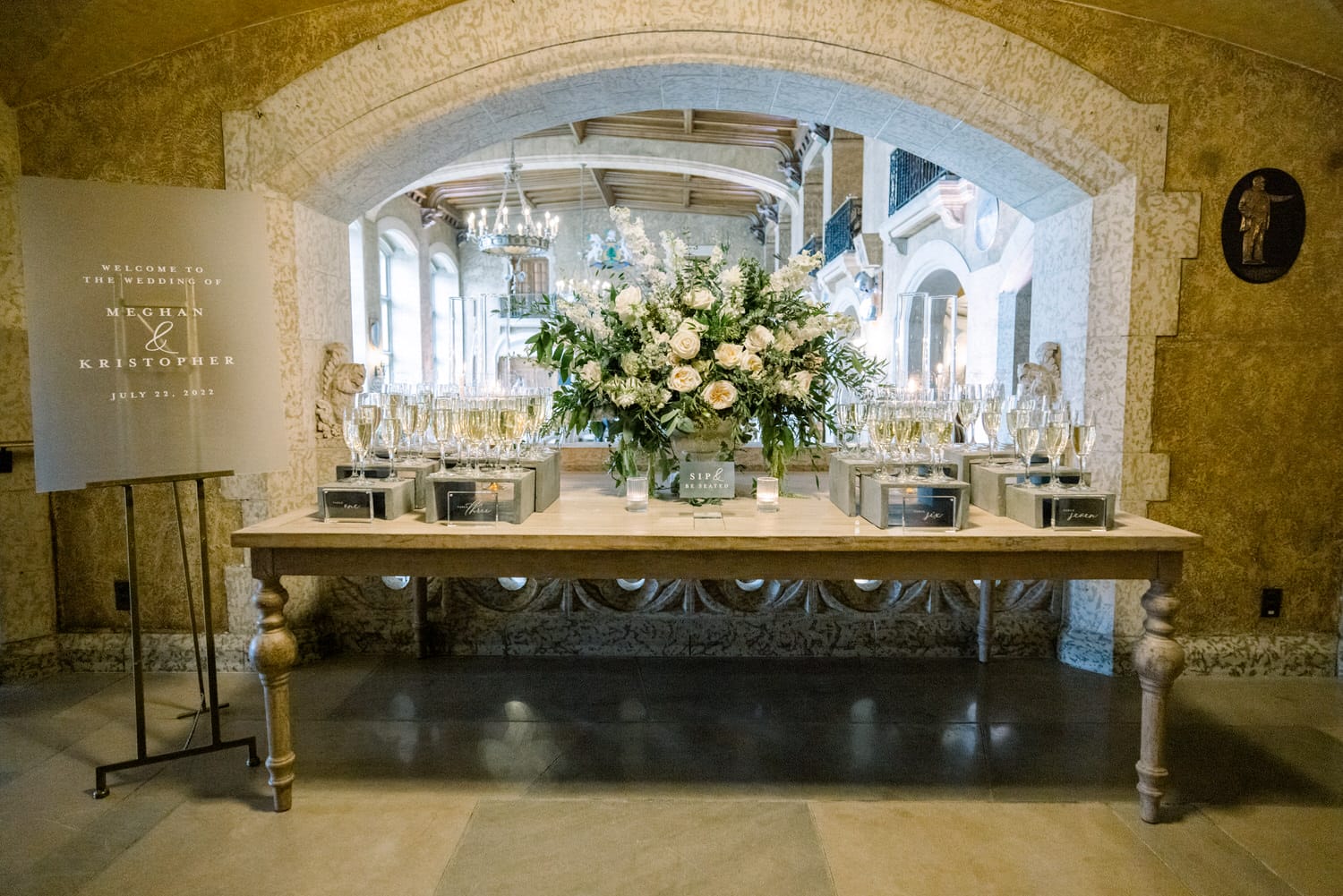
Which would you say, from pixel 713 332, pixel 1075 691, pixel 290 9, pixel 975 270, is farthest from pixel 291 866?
pixel 975 270

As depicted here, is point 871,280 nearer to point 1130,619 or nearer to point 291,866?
point 1130,619

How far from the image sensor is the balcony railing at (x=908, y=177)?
751 cm

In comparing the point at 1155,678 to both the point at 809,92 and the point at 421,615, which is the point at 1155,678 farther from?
the point at 421,615

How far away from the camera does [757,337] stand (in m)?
2.44

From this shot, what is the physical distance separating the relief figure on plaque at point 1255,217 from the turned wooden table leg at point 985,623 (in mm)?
1654

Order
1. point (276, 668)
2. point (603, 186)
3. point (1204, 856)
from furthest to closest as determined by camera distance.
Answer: point (603, 186) < point (276, 668) < point (1204, 856)

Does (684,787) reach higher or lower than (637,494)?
lower

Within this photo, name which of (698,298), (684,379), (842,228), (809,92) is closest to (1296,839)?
(684,379)

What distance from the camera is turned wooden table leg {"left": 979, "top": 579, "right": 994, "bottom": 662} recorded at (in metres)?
3.38

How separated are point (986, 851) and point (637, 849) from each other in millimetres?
903

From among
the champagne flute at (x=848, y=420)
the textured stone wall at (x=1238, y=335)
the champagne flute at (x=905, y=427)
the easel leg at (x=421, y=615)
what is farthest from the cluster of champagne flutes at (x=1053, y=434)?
the easel leg at (x=421, y=615)

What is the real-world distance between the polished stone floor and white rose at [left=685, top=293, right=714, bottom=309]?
144cm

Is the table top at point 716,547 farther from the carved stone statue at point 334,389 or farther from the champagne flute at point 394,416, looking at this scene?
the carved stone statue at point 334,389

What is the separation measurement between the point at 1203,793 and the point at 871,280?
28.2 feet
